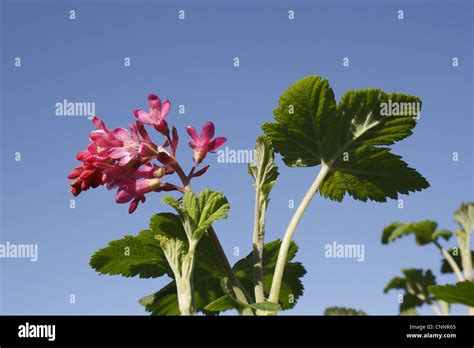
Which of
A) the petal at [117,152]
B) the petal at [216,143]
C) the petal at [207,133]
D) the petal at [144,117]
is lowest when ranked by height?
the petal at [117,152]

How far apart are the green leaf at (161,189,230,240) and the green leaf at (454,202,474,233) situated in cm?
577

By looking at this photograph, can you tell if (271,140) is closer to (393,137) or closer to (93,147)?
(393,137)

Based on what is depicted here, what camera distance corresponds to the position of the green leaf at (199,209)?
226 cm

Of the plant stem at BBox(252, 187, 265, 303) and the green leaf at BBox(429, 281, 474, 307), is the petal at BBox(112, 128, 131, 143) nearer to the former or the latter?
the plant stem at BBox(252, 187, 265, 303)

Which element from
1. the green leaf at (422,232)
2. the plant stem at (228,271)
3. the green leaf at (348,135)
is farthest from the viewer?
the green leaf at (422,232)

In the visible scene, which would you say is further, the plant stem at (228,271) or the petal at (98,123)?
the petal at (98,123)

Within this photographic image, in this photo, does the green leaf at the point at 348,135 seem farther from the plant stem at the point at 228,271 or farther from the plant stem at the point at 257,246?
the plant stem at the point at 228,271

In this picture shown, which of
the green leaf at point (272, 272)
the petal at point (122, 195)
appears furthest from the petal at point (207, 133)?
the green leaf at point (272, 272)

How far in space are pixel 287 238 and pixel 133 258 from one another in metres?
0.73

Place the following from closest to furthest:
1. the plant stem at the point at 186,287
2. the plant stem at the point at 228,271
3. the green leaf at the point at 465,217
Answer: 1. the plant stem at the point at 186,287
2. the plant stem at the point at 228,271
3. the green leaf at the point at 465,217

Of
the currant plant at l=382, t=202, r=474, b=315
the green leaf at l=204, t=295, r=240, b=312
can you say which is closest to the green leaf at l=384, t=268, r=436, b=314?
the currant plant at l=382, t=202, r=474, b=315

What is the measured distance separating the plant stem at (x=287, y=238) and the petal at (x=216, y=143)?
466 mm

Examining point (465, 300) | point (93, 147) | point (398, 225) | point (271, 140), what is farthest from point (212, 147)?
point (398, 225)
